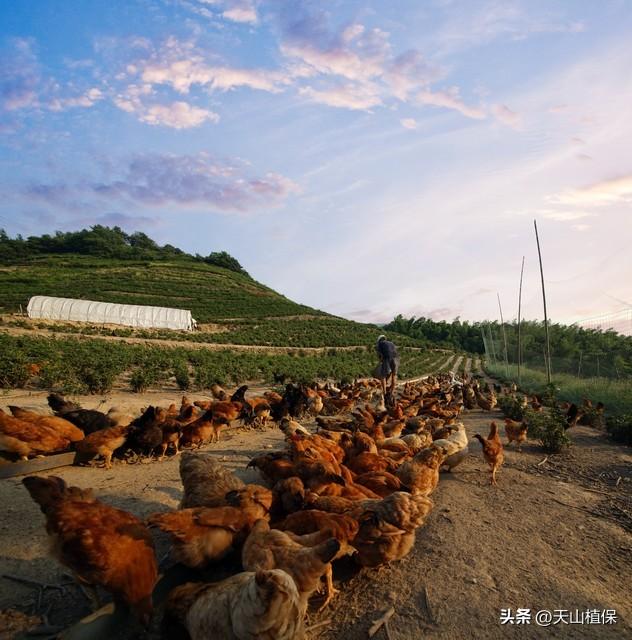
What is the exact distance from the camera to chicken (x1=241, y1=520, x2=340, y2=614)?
Result: 8.09ft

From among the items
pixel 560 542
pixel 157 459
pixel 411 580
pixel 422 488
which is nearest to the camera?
pixel 411 580

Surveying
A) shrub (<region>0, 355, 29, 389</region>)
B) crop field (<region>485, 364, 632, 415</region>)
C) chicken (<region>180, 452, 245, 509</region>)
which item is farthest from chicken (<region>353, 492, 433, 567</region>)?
shrub (<region>0, 355, 29, 389</region>)

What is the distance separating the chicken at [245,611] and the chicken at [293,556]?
257mm

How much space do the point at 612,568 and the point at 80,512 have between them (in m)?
4.26

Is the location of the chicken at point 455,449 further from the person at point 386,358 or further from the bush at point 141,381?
the bush at point 141,381

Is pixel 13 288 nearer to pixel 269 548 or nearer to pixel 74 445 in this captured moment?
pixel 74 445

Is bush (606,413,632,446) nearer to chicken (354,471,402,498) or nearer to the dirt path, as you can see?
the dirt path

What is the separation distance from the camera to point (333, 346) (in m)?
45.5

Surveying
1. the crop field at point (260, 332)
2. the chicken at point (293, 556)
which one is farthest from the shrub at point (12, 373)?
the crop field at point (260, 332)

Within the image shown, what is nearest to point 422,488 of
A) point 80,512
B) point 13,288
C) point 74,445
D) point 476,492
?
point 476,492

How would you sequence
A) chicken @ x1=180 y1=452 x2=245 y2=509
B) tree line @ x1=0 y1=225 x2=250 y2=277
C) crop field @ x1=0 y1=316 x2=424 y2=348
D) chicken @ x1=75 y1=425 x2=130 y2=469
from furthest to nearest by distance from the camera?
tree line @ x1=0 y1=225 x2=250 y2=277 < crop field @ x1=0 y1=316 x2=424 y2=348 < chicken @ x1=75 y1=425 x2=130 y2=469 < chicken @ x1=180 y1=452 x2=245 y2=509

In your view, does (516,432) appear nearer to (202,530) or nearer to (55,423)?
(202,530)

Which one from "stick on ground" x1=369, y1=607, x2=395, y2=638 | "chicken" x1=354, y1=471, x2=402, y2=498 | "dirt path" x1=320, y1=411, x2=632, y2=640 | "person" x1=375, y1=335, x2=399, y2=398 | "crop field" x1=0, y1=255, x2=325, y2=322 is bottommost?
"stick on ground" x1=369, y1=607, x2=395, y2=638

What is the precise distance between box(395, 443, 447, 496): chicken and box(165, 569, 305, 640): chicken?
2.58m
